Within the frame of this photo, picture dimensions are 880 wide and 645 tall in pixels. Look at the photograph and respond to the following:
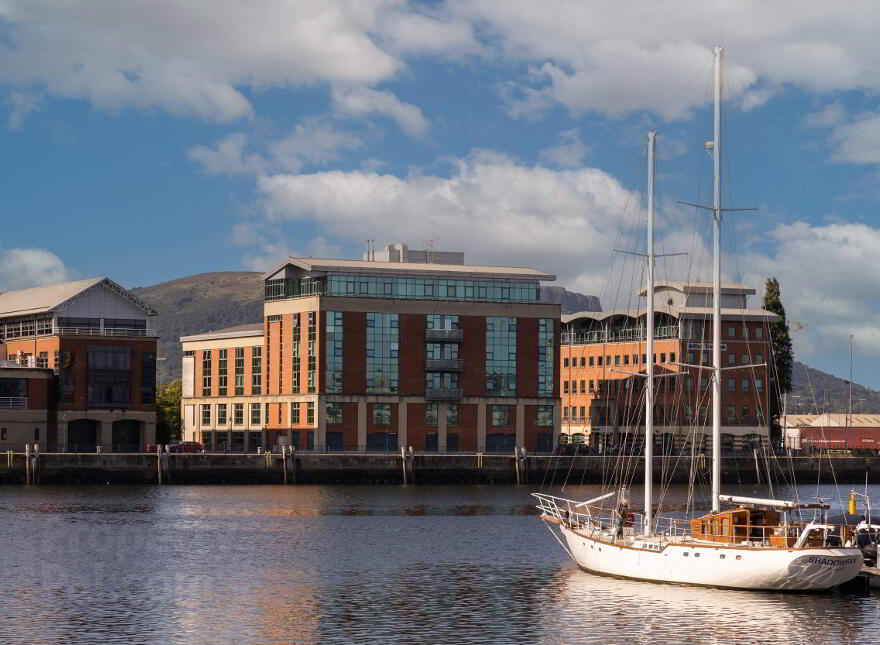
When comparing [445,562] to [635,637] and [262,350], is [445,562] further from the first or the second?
[262,350]

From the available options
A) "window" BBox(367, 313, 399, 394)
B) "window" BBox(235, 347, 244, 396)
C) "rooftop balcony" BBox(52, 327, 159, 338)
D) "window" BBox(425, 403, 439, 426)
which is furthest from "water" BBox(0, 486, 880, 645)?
"window" BBox(235, 347, 244, 396)

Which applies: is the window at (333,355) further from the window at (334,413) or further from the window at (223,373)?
the window at (223,373)

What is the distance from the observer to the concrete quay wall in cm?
14388

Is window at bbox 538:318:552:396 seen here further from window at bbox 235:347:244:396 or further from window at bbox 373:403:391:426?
window at bbox 235:347:244:396

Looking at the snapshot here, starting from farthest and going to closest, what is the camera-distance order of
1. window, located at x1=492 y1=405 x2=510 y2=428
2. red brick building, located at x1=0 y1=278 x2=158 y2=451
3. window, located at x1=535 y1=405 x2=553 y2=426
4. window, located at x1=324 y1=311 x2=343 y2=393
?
window, located at x1=535 y1=405 x2=553 y2=426, window, located at x1=492 y1=405 x2=510 y2=428, window, located at x1=324 y1=311 x2=343 y2=393, red brick building, located at x1=0 y1=278 x2=158 y2=451

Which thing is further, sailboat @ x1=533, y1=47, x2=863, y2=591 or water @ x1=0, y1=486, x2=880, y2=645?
sailboat @ x1=533, y1=47, x2=863, y2=591

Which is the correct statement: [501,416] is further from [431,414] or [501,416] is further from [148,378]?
[148,378]

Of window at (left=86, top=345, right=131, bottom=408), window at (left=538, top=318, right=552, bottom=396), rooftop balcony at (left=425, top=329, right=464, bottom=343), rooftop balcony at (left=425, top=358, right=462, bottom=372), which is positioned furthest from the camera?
window at (left=538, top=318, right=552, bottom=396)

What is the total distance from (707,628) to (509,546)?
104 feet

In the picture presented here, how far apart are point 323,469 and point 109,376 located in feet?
102

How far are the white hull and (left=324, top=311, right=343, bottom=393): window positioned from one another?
111 metres

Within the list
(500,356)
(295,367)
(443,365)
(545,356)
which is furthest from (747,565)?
(295,367)

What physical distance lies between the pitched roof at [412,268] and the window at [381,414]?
15.3 metres

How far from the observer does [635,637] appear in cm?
5681
